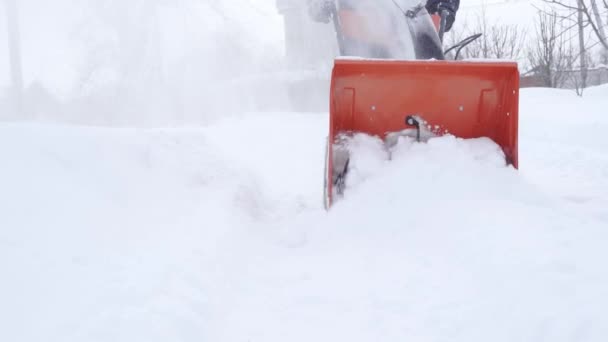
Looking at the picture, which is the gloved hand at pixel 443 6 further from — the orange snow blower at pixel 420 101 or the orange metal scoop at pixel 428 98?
the orange metal scoop at pixel 428 98

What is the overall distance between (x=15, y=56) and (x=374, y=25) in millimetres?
13559

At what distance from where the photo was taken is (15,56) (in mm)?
14836

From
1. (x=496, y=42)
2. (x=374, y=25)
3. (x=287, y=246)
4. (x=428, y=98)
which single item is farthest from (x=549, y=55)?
(x=287, y=246)

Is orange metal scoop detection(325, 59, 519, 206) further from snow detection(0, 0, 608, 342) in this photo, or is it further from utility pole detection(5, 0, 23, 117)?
utility pole detection(5, 0, 23, 117)

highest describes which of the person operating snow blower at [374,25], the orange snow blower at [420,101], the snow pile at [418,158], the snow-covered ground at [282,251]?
the person operating snow blower at [374,25]

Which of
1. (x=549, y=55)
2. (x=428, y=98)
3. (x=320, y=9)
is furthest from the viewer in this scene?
(x=549, y=55)

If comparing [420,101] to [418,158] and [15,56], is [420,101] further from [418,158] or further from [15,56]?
[15,56]

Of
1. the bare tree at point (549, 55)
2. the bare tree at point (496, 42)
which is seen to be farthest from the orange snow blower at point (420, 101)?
the bare tree at point (496, 42)

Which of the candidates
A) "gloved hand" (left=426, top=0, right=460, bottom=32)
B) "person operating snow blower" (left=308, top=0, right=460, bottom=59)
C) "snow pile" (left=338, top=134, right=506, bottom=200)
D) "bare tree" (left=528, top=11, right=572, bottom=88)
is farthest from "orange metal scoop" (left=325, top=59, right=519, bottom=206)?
"bare tree" (left=528, top=11, right=572, bottom=88)

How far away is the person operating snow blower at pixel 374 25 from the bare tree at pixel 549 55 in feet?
31.0

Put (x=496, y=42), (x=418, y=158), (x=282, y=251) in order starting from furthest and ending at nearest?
(x=496, y=42)
(x=418, y=158)
(x=282, y=251)

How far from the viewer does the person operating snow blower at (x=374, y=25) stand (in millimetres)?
4613

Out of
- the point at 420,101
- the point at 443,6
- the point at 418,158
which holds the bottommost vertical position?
the point at 418,158

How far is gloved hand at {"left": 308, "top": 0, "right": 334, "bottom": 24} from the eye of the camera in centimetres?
490
